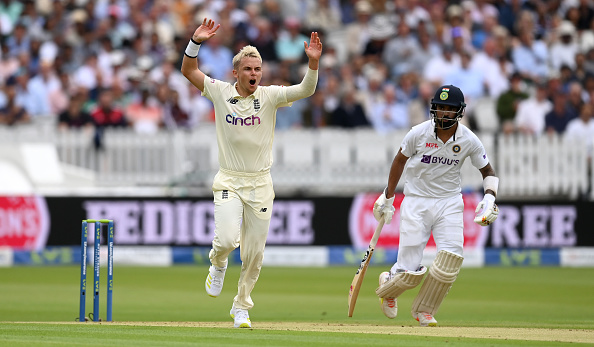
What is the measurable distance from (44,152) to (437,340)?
9.53 m

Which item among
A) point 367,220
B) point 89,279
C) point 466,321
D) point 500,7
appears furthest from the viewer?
point 500,7

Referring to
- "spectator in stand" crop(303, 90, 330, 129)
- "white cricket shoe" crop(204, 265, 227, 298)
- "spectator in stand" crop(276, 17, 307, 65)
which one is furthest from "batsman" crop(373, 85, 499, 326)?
"spectator in stand" crop(276, 17, 307, 65)

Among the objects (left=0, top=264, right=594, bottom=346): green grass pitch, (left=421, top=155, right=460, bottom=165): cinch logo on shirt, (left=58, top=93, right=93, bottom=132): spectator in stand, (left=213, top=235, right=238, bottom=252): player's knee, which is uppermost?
(left=58, top=93, right=93, bottom=132): spectator in stand

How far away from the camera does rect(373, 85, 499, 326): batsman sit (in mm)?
8094

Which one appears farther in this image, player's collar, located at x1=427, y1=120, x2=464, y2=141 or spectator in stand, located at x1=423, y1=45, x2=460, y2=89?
spectator in stand, located at x1=423, y1=45, x2=460, y2=89

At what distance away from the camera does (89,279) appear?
13.0m

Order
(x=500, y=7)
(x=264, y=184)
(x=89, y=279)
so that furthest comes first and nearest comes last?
(x=500, y=7), (x=89, y=279), (x=264, y=184)

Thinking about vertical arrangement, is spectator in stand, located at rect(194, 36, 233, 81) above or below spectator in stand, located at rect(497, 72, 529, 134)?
above

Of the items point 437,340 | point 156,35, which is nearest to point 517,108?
point 156,35

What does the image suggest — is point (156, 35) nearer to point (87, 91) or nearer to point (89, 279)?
point (87, 91)

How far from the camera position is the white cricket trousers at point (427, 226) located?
8141 millimetres

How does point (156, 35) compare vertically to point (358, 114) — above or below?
above

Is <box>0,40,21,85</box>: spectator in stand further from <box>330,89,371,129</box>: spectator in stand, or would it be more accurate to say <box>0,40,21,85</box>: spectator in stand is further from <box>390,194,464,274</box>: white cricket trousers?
<box>390,194,464,274</box>: white cricket trousers

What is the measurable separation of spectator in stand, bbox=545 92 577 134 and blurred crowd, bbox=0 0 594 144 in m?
0.02
